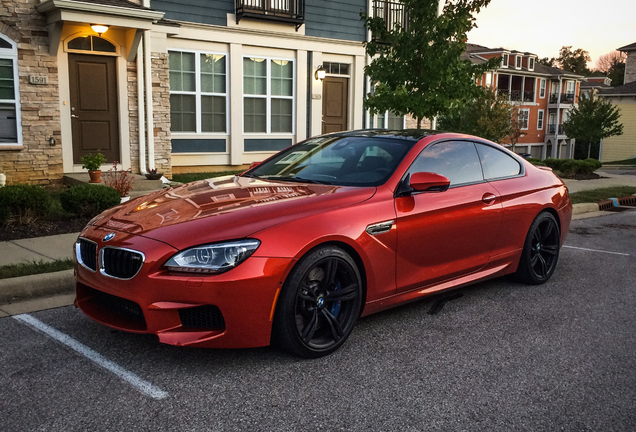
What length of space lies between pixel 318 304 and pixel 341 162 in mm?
1516

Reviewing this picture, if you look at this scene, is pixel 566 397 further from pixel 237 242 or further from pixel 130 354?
pixel 130 354

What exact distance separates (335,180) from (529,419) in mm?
2347

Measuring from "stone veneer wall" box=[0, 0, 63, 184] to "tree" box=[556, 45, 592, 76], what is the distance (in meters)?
94.7

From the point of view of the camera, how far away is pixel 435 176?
4.73 m

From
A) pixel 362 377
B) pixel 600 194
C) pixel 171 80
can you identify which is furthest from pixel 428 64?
pixel 362 377

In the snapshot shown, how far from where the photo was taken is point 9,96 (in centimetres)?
1160

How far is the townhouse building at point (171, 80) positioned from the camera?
38.1ft

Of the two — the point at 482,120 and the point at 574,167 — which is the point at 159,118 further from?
the point at 482,120

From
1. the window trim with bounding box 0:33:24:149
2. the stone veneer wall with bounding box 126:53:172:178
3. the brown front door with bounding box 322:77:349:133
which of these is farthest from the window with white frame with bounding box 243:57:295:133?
the window trim with bounding box 0:33:24:149

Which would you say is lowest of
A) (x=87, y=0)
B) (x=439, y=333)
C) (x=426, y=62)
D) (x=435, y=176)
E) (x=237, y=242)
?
(x=439, y=333)

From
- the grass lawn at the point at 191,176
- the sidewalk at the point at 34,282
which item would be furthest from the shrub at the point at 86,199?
the grass lawn at the point at 191,176

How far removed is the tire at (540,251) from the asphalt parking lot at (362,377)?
73 cm

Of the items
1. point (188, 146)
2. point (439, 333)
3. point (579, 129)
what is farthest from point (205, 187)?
point (579, 129)

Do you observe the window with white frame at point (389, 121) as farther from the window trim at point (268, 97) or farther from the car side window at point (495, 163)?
the car side window at point (495, 163)
